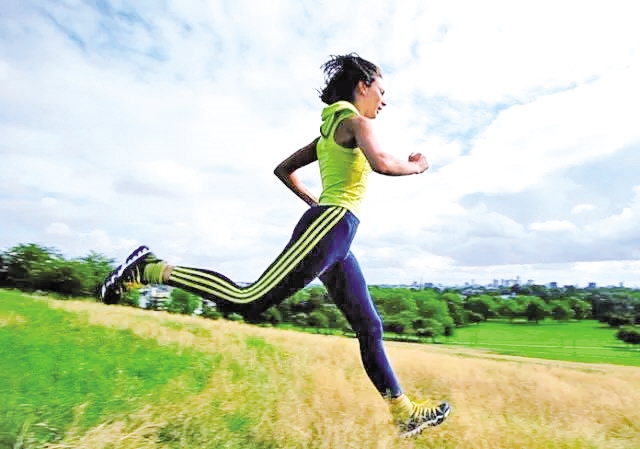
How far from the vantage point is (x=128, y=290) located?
280 centimetres

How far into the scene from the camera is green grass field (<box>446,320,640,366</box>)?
9.72 meters

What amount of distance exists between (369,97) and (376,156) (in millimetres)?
563

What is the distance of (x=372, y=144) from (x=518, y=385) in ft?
12.0

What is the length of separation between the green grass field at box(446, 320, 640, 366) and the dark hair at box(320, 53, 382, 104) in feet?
23.8

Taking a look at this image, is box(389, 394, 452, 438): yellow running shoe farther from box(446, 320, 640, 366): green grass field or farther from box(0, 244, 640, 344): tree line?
box(446, 320, 640, 366): green grass field

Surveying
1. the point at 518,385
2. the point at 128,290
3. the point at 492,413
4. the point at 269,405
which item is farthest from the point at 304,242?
the point at 518,385

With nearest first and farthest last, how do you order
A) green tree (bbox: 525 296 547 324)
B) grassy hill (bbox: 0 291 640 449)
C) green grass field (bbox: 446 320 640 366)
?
grassy hill (bbox: 0 291 640 449) → green grass field (bbox: 446 320 640 366) → green tree (bbox: 525 296 547 324)

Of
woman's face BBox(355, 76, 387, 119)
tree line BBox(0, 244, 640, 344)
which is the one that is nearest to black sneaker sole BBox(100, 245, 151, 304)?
woman's face BBox(355, 76, 387, 119)

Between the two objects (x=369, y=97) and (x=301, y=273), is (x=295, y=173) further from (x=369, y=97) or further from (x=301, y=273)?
(x=301, y=273)

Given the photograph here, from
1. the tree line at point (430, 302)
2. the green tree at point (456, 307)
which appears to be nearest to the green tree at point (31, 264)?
the tree line at point (430, 302)

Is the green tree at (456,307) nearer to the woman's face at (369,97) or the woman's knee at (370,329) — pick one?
the woman's knee at (370,329)

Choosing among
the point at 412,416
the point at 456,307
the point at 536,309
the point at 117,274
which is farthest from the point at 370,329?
the point at 536,309

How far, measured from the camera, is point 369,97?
9.54ft

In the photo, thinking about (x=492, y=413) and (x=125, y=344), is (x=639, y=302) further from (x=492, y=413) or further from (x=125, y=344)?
(x=125, y=344)
